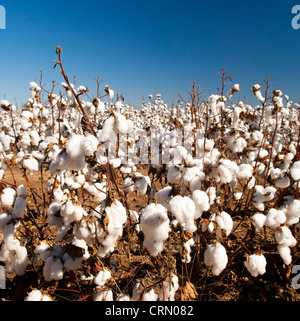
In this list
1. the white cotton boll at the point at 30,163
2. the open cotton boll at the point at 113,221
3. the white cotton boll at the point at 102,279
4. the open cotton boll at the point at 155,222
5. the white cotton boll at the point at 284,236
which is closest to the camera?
the open cotton boll at the point at 155,222

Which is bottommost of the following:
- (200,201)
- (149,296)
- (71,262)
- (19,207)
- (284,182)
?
(149,296)

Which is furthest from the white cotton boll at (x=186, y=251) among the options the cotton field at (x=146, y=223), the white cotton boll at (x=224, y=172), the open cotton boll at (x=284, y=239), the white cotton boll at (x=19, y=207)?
the white cotton boll at (x=19, y=207)

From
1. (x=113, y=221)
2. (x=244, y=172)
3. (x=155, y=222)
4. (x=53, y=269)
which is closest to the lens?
(x=155, y=222)

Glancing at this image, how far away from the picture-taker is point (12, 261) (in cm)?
169

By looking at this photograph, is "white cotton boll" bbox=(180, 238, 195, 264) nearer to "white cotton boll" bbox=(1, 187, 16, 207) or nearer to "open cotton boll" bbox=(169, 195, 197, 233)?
"open cotton boll" bbox=(169, 195, 197, 233)

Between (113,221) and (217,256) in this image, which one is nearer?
(113,221)

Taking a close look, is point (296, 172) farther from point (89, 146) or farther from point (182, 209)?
point (89, 146)

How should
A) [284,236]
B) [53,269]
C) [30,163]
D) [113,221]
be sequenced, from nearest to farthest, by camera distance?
1. [113,221]
2. [53,269]
3. [284,236]
4. [30,163]

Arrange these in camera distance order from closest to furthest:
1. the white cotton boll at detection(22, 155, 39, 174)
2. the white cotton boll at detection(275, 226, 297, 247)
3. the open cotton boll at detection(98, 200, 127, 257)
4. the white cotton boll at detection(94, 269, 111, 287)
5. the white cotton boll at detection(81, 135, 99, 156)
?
the white cotton boll at detection(81, 135, 99, 156) → the open cotton boll at detection(98, 200, 127, 257) → the white cotton boll at detection(94, 269, 111, 287) → the white cotton boll at detection(275, 226, 297, 247) → the white cotton boll at detection(22, 155, 39, 174)

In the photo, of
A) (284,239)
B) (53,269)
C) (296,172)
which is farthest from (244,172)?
(53,269)

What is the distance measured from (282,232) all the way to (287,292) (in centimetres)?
94

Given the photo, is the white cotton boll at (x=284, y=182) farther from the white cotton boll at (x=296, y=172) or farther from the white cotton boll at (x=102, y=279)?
the white cotton boll at (x=102, y=279)

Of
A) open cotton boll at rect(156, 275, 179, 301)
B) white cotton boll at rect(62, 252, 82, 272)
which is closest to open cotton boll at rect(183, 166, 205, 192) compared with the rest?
open cotton boll at rect(156, 275, 179, 301)

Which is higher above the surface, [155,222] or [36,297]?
[155,222]
